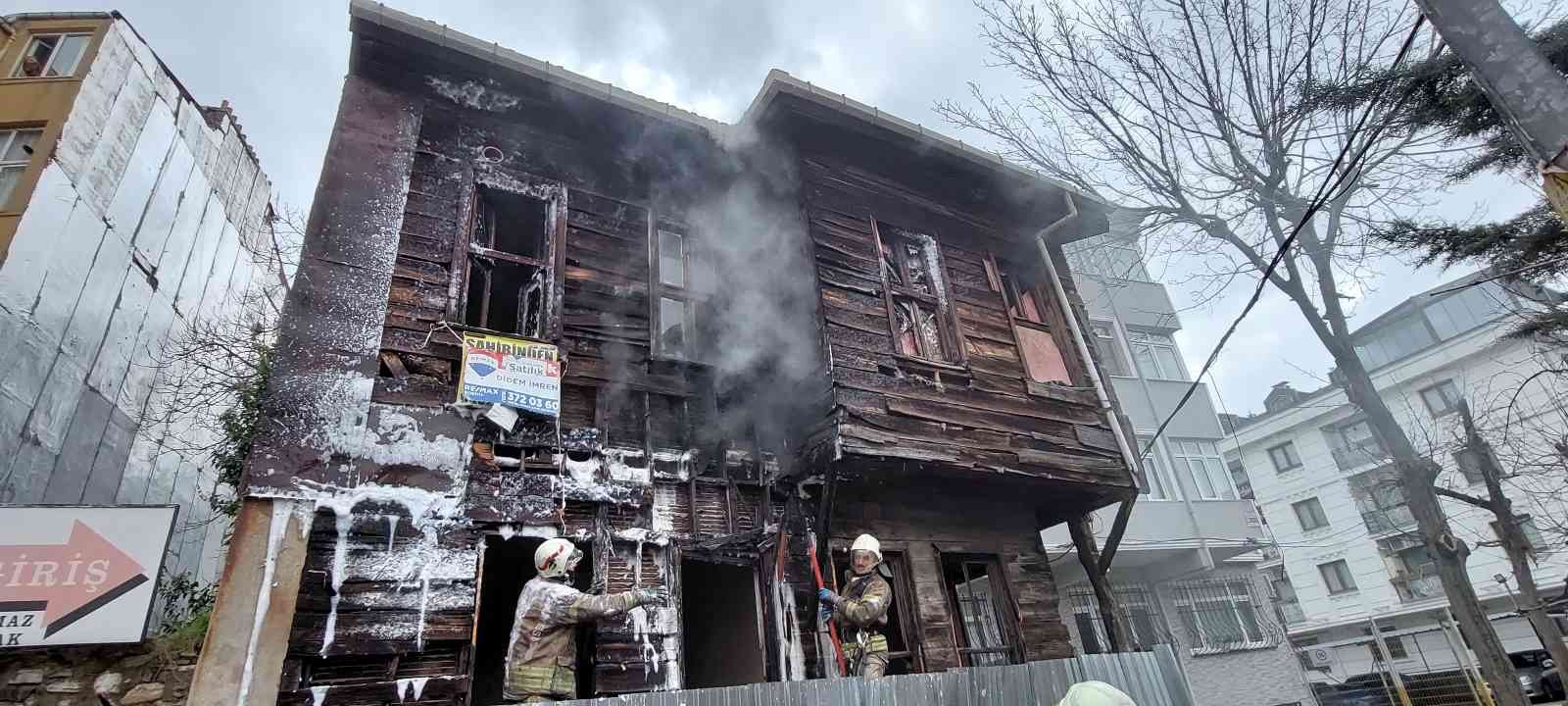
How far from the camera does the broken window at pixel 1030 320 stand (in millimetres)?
9305

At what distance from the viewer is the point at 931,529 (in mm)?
7879

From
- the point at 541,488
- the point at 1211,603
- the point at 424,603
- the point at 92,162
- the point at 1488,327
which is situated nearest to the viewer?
the point at 424,603

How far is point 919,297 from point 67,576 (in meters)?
8.23

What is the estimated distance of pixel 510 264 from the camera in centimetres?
736

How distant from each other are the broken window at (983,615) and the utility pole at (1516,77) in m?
5.59

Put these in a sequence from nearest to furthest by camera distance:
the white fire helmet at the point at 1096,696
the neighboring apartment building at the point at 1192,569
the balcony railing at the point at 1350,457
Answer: the white fire helmet at the point at 1096,696 → the neighboring apartment building at the point at 1192,569 → the balcony railing at the point at 1350,457

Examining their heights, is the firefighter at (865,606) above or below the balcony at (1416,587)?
below

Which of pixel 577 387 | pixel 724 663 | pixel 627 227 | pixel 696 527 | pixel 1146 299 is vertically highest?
pixel 1146 299

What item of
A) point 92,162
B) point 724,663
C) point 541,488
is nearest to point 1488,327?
point 724,663

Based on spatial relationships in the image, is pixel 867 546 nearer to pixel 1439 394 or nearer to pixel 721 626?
pixel 721 626

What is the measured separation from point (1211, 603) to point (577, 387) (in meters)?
14.7

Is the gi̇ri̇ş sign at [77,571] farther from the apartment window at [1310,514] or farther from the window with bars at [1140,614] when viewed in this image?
the apartment window at [1310,514]

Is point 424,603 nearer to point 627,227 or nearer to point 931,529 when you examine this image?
point 627,227

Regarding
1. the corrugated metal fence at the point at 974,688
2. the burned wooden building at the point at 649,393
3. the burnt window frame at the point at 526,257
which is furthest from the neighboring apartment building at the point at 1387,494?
the burnt window frame at the point at 526,257
